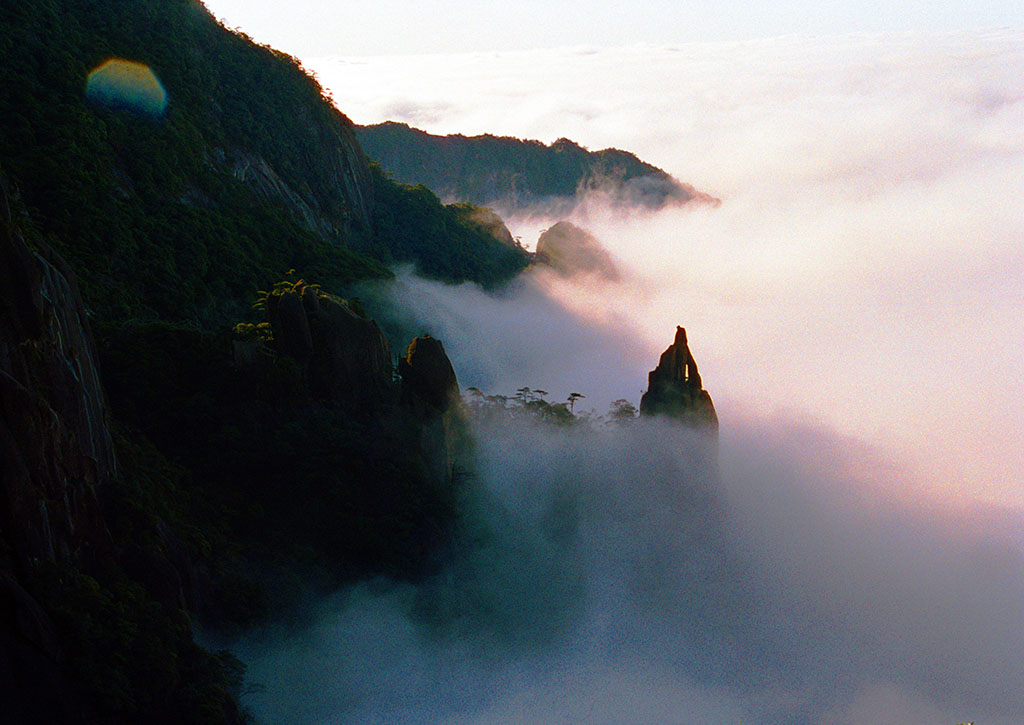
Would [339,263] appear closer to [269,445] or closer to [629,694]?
[269,445]

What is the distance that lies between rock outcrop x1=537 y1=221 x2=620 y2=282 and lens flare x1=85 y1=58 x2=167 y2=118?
81998mm

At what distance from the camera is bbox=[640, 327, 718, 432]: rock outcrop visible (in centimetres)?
7843

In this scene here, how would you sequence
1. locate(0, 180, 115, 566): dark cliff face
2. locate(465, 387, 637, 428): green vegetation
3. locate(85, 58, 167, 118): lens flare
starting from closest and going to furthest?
locate(0, 180, 115, 566): dark cliff face < locate(465, 387, 637, 428): green vegetation < locate(85, 58, 167, 118): lens flare

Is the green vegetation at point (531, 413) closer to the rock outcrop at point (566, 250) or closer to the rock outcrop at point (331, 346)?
the rock outcrop at point (331, 346)

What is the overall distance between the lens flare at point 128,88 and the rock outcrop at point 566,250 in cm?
8200

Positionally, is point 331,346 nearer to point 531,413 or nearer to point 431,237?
point 531,413

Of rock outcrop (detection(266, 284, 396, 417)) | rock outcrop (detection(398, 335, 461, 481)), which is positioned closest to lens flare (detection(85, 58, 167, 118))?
rock outcrop (detection(266, 284, 396, 417))

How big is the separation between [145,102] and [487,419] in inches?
1635

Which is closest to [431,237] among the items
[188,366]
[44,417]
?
[188,366]

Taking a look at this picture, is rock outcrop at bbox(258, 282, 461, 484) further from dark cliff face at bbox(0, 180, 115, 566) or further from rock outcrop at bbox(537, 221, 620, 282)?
rock outcrop at bbox(537, 221, 620, 282)

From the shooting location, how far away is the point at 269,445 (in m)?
49.4

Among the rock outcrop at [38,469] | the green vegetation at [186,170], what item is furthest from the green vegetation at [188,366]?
the rock outcrop at [38,469]

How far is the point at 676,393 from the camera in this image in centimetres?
7888

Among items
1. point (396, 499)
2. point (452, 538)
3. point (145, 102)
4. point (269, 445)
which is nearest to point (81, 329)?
point (269, 445)
